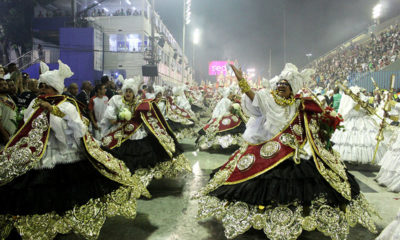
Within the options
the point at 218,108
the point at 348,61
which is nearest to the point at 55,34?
the point at 218,108

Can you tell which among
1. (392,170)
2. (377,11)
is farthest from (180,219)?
(377,11)

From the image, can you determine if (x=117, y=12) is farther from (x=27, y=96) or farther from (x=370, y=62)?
(x=27, y=96)

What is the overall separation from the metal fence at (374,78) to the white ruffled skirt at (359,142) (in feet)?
42.6

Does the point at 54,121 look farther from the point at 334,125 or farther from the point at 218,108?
the point at 218,108

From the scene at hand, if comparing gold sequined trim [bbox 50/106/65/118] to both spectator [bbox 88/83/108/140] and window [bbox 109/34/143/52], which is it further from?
window [bbox 109/34/143/52]

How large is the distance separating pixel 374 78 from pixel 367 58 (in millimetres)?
8854

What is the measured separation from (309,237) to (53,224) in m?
3.24

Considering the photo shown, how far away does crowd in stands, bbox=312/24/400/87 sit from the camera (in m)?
24.8

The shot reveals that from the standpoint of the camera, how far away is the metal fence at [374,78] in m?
19.2

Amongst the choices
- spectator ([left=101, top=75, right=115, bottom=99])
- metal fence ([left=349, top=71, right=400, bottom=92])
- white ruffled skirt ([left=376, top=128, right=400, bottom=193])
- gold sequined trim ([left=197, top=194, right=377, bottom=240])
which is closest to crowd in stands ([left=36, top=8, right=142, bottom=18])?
metal fence ([left=349, top=71, right=400, bottom=92])

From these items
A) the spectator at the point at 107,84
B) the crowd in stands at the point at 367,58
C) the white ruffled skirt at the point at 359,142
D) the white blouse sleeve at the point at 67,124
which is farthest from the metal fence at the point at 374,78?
the white blouse sleeve at the point at 67,124

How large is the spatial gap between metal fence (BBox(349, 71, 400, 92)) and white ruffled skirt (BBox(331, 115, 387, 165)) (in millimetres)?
12997

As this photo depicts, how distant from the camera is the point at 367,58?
28438mm

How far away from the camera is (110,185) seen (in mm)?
3734
